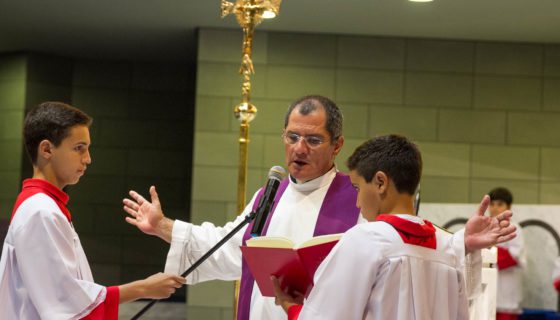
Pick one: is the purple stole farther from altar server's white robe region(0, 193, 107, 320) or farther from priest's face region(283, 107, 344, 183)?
altar server's white robe region(0, 193, 107, 320)

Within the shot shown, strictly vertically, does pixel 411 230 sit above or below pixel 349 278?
above

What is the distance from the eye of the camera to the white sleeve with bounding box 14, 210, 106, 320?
107 inches

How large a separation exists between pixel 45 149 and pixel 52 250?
37 cm

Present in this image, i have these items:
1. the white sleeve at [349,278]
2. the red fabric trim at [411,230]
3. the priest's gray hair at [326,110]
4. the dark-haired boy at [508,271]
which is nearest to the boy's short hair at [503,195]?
the dark-haired boy at [508,271]

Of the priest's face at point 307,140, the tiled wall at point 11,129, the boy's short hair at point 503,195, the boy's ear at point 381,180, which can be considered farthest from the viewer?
the tiled wall at point 11,129

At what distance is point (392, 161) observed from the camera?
2.38 m

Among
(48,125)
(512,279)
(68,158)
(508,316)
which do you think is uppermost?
(48,125)

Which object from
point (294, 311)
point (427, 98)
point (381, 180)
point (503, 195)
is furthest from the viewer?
point (427, 98)

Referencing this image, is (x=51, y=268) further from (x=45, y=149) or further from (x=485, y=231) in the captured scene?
(x=485, y=231)

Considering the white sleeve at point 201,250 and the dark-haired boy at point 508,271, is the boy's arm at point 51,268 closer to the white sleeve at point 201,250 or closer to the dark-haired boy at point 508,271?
the white sleeve at point 201,250

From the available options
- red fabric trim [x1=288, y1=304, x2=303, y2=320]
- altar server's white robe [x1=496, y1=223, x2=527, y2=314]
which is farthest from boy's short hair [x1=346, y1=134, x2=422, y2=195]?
altar server's white robe [x1=496, y1=223, x2=527, y2=314]

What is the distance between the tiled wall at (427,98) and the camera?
8.94 meters

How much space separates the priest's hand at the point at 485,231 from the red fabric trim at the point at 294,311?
66 cm

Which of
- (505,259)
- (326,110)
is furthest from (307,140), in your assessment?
(505,259)
